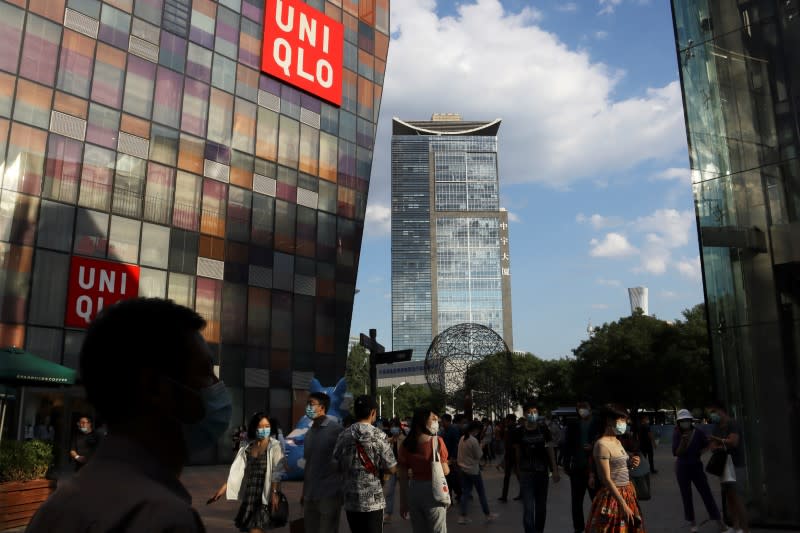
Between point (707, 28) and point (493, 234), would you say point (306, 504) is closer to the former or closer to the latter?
point (707, 28)

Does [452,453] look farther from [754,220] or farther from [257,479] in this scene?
[257,479]

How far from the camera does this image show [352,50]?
3609 cm

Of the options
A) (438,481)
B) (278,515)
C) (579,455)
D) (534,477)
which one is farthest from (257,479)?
(579,455)

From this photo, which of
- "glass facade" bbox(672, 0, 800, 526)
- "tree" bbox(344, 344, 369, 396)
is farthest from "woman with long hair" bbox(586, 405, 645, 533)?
"tree" bbox(344, 344, 369, 396)

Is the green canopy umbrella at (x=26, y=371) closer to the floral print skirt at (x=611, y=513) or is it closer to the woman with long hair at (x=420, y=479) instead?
the woman with long hair at (x=420, y=479)

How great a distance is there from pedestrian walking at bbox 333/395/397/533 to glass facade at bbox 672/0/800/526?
703 centimetres

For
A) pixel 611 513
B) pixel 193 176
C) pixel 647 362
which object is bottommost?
pixel 611 513

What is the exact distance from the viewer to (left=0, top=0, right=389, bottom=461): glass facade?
23.1 meters

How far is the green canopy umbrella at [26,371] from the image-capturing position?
1218 cm

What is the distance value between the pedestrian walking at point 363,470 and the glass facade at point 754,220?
703cm

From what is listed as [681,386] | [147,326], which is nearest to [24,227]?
[147,326]

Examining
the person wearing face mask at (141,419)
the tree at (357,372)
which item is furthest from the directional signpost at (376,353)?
the tree at (357,372)

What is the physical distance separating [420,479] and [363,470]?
3.08 feet

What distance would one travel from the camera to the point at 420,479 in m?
7.03
